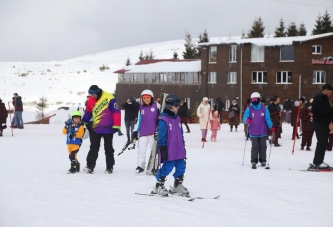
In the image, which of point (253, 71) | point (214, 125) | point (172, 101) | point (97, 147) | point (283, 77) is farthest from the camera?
point (253, 71)

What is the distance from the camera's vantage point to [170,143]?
908 cm

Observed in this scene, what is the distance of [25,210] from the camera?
7.64 meters

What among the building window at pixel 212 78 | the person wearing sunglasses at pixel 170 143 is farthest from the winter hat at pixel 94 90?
the building window at pixel 212 78

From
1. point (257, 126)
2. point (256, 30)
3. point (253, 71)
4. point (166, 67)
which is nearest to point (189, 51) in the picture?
point (256, 30)

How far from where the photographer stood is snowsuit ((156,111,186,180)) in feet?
29.7

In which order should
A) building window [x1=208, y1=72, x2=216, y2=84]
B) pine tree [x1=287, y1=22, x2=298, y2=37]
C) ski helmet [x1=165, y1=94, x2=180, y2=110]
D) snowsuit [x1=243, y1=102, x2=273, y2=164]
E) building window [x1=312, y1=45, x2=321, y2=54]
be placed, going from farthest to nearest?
pine tree [x1=287, y1=22, x2=298, y2=37]
building window [x1=208, y1=72, x2=216, y2=84]
building window [x1=312, y1=45, x2=321, y2=54]
snowsuit [x1=243, y1=102, x2=273, y2=164]
ski helmet [x1=165, y1=94, x2=180, y2=110]

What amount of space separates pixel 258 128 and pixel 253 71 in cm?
3910

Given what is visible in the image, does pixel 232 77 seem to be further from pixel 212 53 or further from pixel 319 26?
pixel 319 26

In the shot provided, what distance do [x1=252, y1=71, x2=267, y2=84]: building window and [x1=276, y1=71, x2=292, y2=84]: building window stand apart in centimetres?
121

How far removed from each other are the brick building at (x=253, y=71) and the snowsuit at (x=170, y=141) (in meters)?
41.3

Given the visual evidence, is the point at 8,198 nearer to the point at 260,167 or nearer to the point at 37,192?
the point at 37,192

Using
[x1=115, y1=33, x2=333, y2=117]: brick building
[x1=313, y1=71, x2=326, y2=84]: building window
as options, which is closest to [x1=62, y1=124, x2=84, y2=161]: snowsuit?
[x1=115, y1=33, x2=333, y2=117]: brick building

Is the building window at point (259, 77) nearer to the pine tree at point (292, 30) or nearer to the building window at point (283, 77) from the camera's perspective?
the building window at point (283, 77)

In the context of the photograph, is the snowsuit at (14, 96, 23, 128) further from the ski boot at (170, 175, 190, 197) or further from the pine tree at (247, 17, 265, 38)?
the pine tree at (247, 17, 265, 38)
